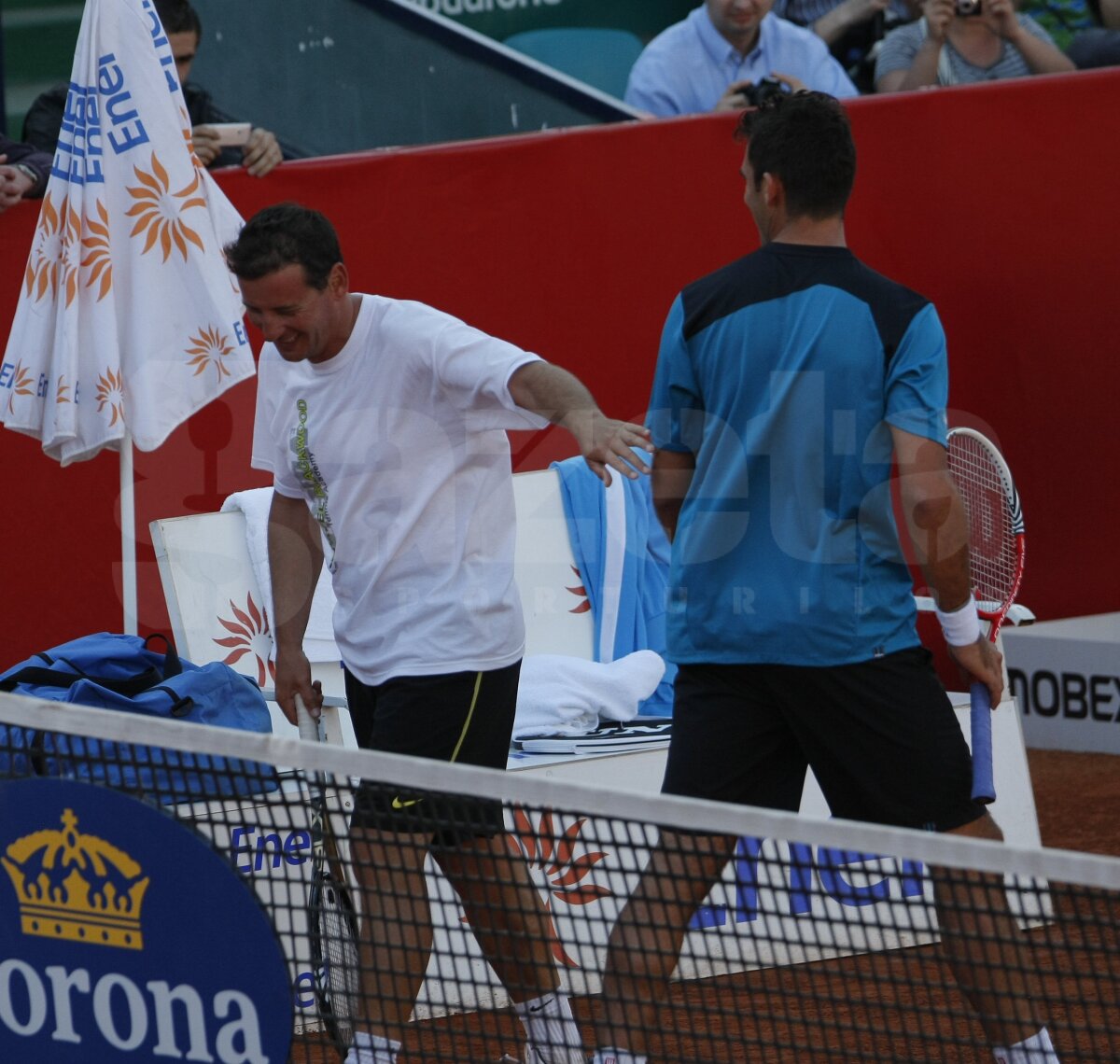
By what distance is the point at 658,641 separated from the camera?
5098 mm

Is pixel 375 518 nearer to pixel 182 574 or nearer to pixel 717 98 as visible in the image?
pixel 182 574

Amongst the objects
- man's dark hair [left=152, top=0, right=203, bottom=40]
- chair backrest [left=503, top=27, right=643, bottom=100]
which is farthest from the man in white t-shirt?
chair backrest [left=503, top=27, right=643, bottom=100]

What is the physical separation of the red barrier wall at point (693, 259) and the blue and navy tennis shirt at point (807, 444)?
111 inches

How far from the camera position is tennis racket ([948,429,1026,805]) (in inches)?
167

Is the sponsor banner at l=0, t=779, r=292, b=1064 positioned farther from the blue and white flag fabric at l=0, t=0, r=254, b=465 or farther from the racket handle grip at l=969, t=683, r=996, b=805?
the blue and white flag fabric at l=0, t=0, r=254, b=465

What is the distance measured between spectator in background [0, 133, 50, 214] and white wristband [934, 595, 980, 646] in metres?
3.33

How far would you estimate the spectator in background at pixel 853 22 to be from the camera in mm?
7406

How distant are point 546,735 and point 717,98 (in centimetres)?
316

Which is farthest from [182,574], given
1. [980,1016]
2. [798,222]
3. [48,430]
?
[980,1016]

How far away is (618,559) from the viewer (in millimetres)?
5121

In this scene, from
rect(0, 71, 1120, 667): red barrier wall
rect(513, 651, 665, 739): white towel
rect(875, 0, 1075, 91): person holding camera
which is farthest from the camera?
rect(875, 0, 1075, 91): person holding camera

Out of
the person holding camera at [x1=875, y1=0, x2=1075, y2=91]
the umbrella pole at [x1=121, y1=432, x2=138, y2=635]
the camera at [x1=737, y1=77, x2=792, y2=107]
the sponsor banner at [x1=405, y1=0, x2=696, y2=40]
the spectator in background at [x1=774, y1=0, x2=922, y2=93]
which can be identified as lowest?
the umbrella pole at [x1=121, y1=432, x2=138, y2=635]

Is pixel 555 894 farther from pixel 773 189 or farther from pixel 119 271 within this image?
pixel 119 271

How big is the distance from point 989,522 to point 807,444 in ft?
5.77
